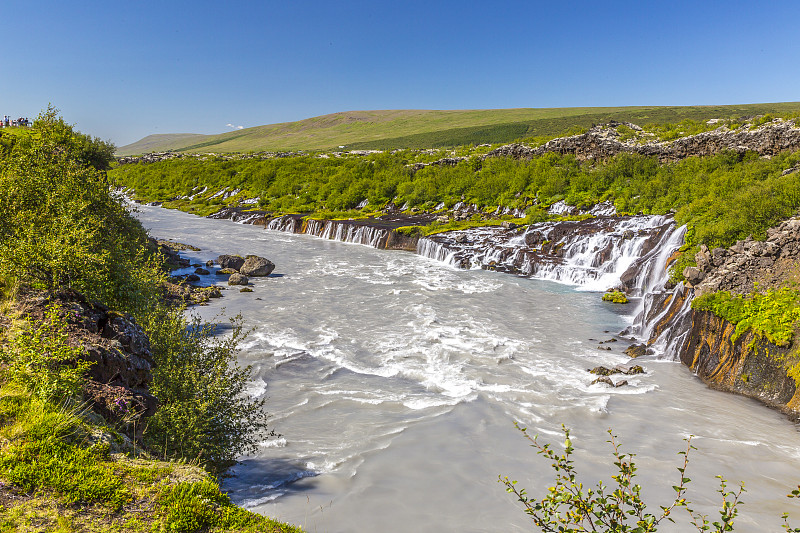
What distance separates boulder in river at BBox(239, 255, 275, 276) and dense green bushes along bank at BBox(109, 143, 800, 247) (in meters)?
25.7

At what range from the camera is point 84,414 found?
754 cm

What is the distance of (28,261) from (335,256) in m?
33.3

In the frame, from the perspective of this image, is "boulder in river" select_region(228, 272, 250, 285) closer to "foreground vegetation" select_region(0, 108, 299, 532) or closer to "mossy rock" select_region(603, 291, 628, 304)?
"foreground vegetation" select_region(0, 108, 299, 532)

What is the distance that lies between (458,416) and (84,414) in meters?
9.95

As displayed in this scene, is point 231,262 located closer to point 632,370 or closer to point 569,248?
point 569,248

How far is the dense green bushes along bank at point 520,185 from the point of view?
76.9 ft

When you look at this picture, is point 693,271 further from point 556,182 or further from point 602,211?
point 556,182

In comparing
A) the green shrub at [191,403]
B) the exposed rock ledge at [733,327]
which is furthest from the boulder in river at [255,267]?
the exposed rock ledge at [733,327]

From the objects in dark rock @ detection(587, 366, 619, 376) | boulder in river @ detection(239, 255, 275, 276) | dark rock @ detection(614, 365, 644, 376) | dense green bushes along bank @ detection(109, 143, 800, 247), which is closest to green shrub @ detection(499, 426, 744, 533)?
dark rock @ detection(587, 366, 619, 376)

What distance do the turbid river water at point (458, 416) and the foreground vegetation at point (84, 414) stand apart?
2113mm

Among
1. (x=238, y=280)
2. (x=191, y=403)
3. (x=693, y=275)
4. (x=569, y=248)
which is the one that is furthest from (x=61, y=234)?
(x=569, y=248)

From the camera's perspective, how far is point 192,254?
41781mm

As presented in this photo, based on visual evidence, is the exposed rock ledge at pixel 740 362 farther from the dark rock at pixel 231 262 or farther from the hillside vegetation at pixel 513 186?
the dark rock at pixel 231 262

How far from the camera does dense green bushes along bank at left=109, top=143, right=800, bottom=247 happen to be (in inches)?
923
